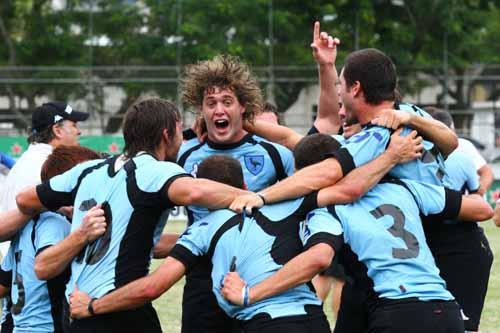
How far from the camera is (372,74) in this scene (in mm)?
5383

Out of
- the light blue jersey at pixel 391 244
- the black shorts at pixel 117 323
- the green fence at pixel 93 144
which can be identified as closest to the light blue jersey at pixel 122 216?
the black shorts at pixel 117 323

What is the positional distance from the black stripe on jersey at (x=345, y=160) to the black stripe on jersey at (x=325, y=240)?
1.25 ft

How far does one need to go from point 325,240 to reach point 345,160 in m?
0.50

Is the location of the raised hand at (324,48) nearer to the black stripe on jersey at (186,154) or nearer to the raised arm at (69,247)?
the black stripe on jersey at (186,154)

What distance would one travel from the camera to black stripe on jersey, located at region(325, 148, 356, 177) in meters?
5.30

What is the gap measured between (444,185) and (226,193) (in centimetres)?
→ 119

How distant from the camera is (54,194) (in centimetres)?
556

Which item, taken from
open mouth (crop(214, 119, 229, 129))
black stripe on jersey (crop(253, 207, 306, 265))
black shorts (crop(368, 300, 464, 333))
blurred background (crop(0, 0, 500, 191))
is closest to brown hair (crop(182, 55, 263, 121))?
open mouth (crop(214, 119, 229, 129))

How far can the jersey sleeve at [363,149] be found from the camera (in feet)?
17.5

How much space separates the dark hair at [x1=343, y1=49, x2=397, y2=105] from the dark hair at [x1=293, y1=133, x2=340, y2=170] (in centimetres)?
28

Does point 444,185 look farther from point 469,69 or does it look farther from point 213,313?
point 469,69

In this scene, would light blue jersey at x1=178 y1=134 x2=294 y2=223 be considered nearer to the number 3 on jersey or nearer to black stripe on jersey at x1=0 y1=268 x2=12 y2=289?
black stripe on jersey at x1=0 y1=268 x2=12 y2=289

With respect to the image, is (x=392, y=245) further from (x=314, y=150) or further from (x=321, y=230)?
(x=314, y=150)

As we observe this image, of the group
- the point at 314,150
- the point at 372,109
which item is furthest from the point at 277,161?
the point at 372,109
